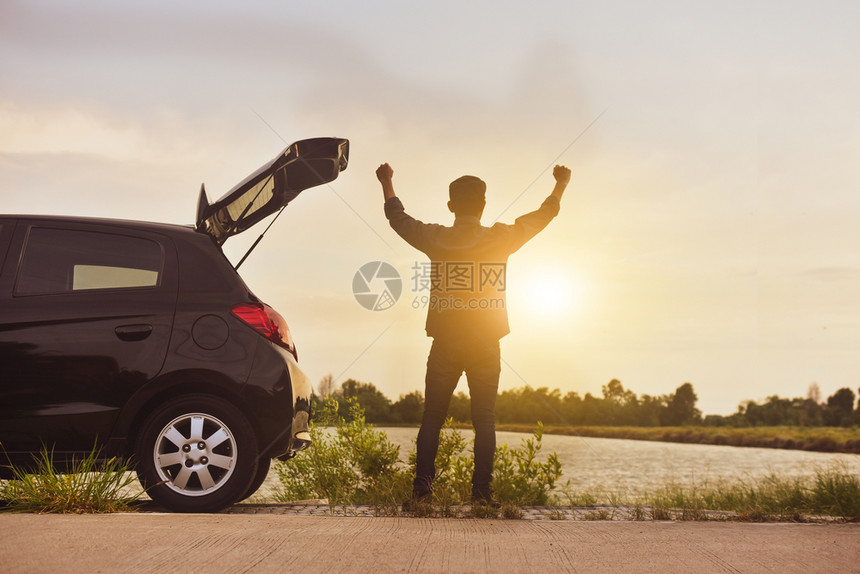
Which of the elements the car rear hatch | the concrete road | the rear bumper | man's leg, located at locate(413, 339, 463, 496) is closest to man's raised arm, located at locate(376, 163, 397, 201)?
the car rear hatch

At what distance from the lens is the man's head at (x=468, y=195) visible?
5641 millimetres

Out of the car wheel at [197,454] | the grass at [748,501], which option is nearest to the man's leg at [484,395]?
the grass at [748,501]

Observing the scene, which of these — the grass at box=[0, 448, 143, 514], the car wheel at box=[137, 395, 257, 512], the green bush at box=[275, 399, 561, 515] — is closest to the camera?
the grass at box=[0, 448, 143, 514]

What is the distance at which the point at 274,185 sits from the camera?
18.3ft

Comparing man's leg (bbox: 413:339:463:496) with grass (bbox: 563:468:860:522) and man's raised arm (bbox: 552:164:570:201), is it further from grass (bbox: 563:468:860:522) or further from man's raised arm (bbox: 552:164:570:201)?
man's raised arm (bbox: 552:164:570:201)

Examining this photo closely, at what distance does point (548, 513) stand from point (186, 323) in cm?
285

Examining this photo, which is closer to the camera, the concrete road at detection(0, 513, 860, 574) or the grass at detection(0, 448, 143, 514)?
the concrete road at detection(0, 513, 860, 574)

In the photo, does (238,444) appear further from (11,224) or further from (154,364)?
(11,224)

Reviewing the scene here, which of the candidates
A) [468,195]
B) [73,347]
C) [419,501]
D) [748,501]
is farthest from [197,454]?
[748,501]

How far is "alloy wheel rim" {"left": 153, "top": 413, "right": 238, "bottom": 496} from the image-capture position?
4.94 metres

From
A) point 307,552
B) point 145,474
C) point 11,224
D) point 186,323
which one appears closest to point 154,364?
point 186,323

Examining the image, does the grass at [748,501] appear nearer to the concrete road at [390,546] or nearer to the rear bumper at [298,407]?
the concrete road at [390,546]

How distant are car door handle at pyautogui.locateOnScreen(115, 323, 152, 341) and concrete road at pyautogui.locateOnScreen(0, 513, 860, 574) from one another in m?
1.20

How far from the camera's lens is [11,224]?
5.26 meters
